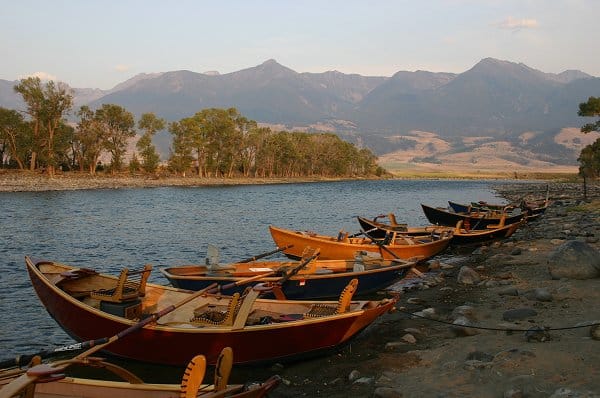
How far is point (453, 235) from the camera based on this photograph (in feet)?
90.2

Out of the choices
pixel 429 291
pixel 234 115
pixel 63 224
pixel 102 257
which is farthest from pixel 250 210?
pixel 234 115

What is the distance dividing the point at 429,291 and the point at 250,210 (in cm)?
4011

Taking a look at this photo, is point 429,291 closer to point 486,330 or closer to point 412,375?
point 486,330

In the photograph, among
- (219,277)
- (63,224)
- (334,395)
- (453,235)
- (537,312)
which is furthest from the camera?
(63,224)

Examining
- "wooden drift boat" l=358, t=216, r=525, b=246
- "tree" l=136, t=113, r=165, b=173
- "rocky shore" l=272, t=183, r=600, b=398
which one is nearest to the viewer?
"rocky shore" l=272, t=183, r=600, b=398

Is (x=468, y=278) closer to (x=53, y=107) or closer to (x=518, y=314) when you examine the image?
(x=518, y=314)

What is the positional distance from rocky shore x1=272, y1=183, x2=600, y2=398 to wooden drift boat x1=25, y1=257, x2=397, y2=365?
28.8 inches

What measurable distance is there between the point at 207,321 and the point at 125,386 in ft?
15.4

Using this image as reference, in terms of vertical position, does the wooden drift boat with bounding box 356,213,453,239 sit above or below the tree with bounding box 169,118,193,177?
below

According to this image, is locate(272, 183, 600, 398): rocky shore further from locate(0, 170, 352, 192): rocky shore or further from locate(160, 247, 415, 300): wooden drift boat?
locate(0, 170, 352, 192): rocky shore

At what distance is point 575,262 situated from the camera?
15.4 metres

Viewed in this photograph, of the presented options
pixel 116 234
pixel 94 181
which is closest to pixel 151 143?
pixel 94 181

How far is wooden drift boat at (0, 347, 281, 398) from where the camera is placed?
263 inches

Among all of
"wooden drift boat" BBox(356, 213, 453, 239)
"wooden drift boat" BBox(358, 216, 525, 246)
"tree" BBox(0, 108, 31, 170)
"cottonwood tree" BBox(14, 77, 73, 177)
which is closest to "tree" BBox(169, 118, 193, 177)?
"cottonwood tree" BBox(14, 77, 73, 177)
